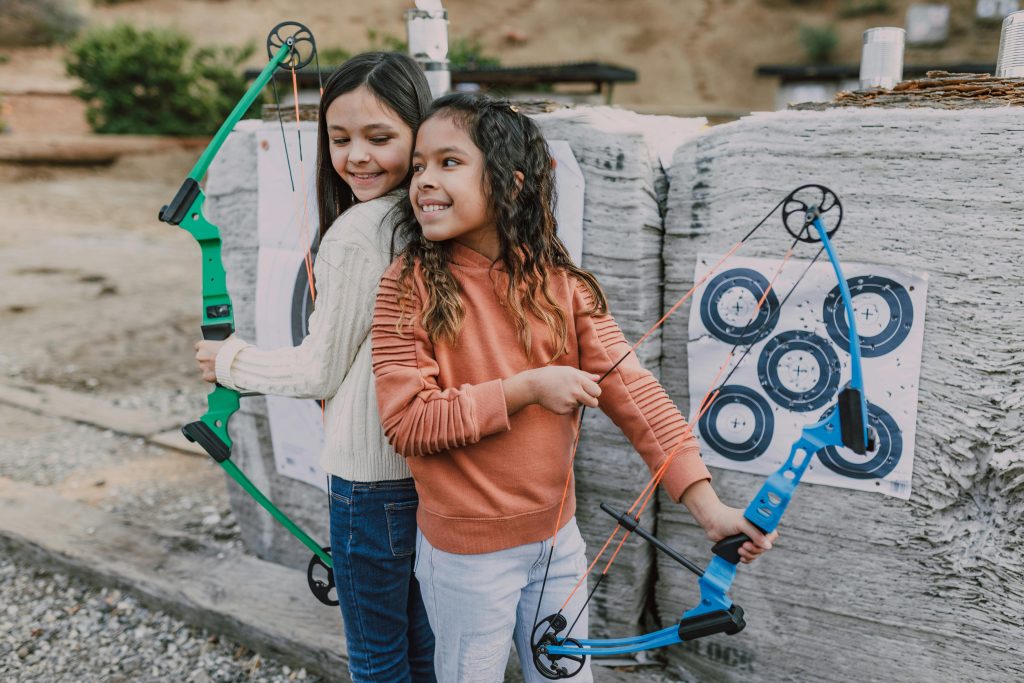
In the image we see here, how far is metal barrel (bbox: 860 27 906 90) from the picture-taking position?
70.0 inches

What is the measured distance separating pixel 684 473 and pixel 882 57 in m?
1.20

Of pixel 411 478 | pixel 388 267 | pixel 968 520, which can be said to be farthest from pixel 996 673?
pixel 388 267

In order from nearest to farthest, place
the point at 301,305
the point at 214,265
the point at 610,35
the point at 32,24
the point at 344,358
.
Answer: the point at 344,358
the point at 214,265
the point at 301,305
the point at 32,24
the point at 610,35

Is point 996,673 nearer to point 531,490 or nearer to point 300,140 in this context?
point 531,490

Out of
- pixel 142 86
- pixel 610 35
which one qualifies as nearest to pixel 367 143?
pixel 142 86

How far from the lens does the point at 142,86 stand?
496 inches

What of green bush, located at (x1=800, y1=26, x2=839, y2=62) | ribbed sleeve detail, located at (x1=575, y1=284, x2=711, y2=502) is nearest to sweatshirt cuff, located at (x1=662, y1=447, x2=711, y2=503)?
ribbed sleeve detail, located at (x1=575, y1=284, x2=711, y2=502)

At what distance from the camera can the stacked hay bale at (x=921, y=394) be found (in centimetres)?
143

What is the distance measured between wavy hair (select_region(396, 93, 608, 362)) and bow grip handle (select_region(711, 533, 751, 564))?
376 millimetres

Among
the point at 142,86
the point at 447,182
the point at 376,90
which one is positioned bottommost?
the point at 447,182

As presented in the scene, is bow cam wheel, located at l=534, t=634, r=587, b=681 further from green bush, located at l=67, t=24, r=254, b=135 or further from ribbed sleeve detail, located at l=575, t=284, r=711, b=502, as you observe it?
green bush, located at l=67, t=24, r=254, b=135

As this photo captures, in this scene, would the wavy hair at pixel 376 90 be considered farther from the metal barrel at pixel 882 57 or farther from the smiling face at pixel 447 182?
the metal barrel at pixel 882 57

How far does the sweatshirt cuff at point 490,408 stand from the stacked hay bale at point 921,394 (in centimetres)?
76

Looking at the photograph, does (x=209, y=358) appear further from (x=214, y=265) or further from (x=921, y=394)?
(x=921, y=394)
